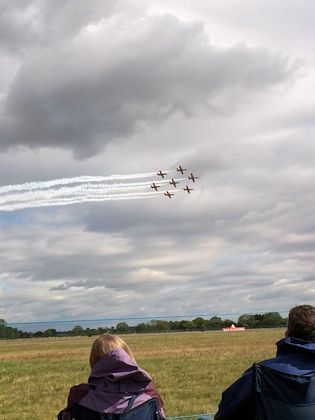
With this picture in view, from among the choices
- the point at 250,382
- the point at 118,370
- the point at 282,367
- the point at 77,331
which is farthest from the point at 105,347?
the point at 77,331

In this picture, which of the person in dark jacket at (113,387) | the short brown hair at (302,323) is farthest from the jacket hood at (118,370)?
the short brown hair at (302,323)

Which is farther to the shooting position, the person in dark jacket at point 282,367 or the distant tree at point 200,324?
the distant tree at point 200,324

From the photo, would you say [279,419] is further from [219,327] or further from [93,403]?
[219,327]

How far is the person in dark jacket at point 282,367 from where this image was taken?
3707mm

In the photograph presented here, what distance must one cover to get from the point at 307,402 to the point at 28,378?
24.3 m

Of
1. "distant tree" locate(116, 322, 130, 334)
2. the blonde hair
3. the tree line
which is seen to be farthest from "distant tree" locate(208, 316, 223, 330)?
the blonde hair

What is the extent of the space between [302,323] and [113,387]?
1380 mm

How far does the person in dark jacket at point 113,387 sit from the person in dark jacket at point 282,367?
52 cm

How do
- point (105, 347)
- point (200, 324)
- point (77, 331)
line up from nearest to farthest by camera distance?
point (105, 347) → point (200, 324) → point (77, 331)

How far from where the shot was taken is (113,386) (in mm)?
3830

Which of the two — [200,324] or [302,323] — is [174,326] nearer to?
[200,324]

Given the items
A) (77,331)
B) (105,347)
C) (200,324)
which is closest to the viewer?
(105,347)

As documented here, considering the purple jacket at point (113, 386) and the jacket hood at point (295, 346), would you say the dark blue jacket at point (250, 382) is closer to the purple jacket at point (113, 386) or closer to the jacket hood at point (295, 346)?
the jacket hood at point (295, 346)

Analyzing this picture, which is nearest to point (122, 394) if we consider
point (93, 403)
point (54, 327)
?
point (93, 403)
